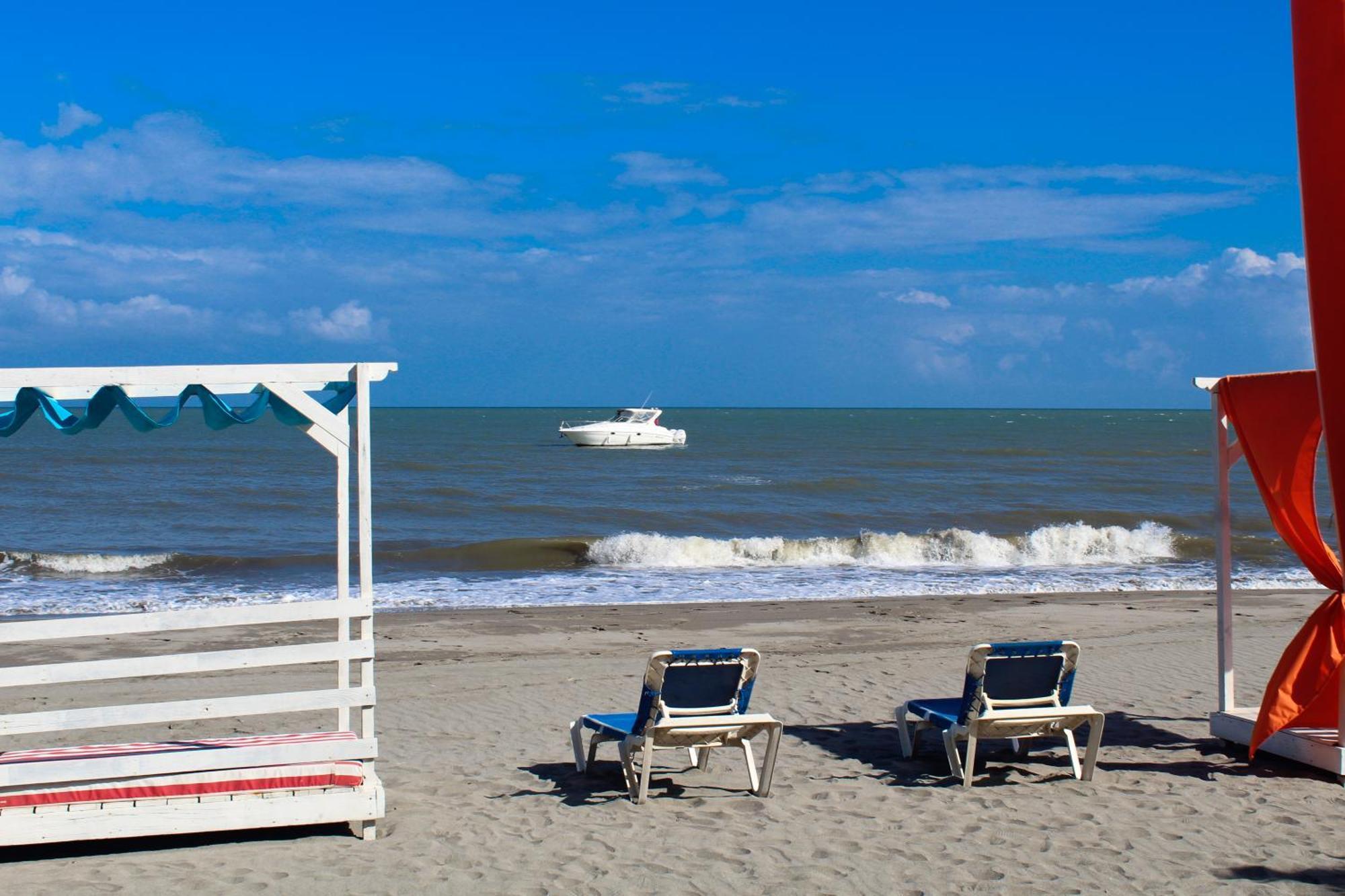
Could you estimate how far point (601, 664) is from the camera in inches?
432

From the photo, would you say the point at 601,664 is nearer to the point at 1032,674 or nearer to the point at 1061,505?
the point at 1032,674

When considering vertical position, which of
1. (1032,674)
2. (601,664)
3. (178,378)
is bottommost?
(601,664)

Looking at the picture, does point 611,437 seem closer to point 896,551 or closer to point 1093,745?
point 896,551

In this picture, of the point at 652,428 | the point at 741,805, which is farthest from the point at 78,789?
the point at 652,428

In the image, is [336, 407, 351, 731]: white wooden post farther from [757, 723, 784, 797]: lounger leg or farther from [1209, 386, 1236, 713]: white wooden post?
[1209, 386, 1236, 713]: white wooden post

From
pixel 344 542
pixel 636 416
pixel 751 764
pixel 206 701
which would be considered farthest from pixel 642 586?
pixel 636 416

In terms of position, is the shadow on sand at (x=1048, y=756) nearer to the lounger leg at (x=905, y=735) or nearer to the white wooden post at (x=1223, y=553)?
the lounger leg at (x=905, y=735)

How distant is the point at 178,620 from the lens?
5.72 metres

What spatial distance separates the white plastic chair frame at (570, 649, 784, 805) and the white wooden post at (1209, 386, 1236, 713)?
2975 mm

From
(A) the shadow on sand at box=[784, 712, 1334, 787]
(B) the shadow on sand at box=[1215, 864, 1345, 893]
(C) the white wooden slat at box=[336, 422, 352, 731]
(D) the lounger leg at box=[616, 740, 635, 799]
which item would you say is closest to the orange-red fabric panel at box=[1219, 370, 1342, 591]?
(A) the shadow on sand at box=[784, 712, 1334, 787]

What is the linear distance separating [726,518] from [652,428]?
33002 mm

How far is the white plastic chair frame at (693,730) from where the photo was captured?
20.3 ft

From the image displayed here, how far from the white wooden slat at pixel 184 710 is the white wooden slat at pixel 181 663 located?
0.16 m

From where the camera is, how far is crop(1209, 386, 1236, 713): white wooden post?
7234 millimetres
